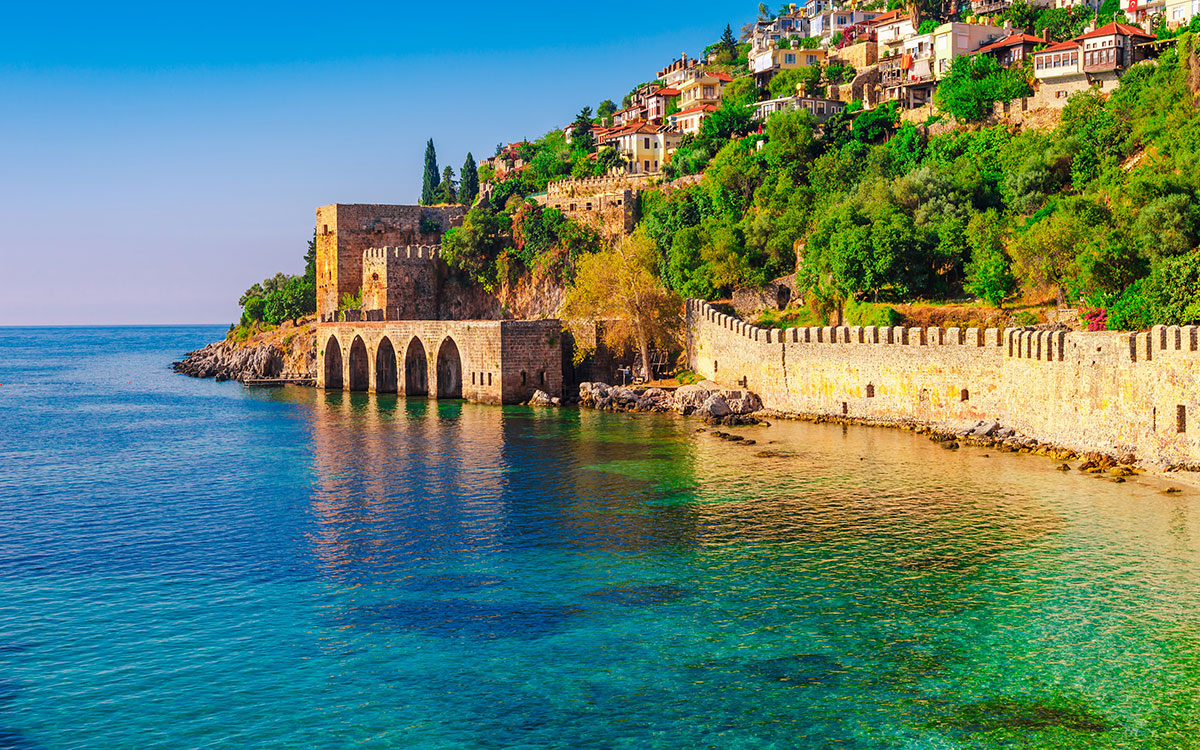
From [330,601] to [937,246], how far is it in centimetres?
3006

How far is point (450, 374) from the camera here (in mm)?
49531

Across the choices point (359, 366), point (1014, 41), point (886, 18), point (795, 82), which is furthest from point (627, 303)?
point (886, 18)

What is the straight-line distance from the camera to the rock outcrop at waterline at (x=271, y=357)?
210 ft

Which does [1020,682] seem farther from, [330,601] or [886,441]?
[886,441]

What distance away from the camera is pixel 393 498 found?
2562cm

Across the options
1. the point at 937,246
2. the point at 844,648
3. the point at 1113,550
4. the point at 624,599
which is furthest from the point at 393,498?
the point at 937,246

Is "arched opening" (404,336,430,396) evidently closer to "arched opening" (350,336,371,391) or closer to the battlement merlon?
"arched opening" (350,336,371,391)

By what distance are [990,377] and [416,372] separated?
1178 inches

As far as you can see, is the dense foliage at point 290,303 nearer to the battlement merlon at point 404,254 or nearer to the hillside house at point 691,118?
the battlement merlon at point 404,254

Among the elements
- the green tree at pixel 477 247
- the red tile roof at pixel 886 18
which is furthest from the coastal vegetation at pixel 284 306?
the red tile roof at pixel 886 18

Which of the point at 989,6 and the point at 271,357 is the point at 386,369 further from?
the point at 989,6

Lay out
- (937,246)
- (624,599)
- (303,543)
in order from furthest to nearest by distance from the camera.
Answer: (937,246) < (303,543) < (624,599)

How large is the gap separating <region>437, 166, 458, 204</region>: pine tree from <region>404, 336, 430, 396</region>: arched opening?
1657 inches

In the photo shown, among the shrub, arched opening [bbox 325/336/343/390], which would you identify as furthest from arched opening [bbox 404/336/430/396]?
the shrub
